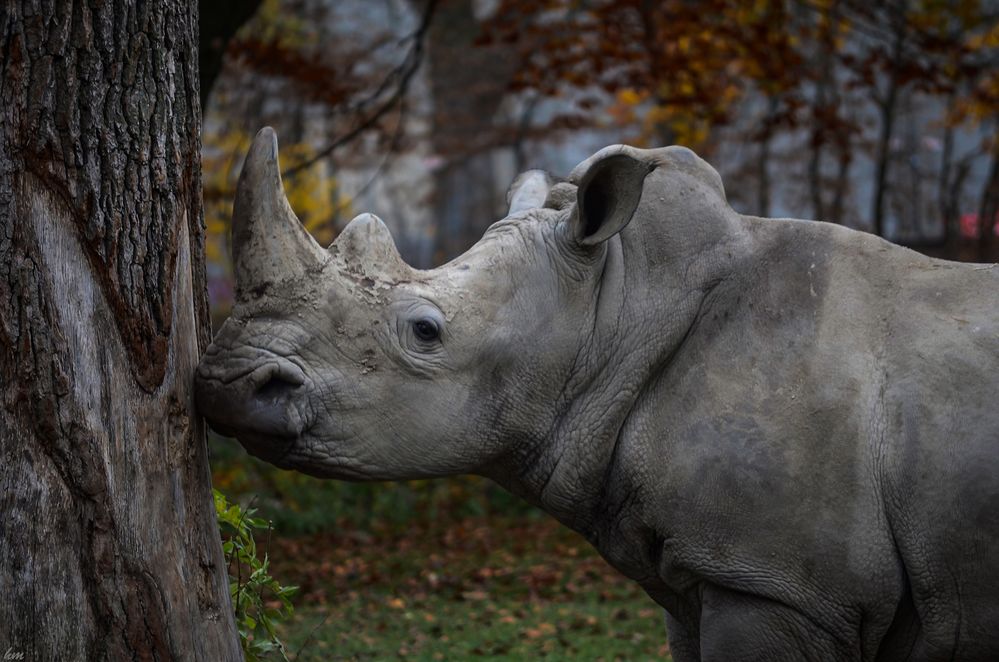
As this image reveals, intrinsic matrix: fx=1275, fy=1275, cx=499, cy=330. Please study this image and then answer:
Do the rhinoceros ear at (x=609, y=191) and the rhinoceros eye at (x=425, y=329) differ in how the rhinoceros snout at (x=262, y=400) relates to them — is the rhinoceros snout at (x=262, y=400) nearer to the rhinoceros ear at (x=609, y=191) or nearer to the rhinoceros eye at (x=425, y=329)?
the rhinoceros eye at (x=425, y=329)

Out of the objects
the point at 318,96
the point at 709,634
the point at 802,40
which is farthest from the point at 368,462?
the point at 802,40

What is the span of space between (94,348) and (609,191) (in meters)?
1.53

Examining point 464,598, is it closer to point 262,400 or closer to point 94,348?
point 262,400

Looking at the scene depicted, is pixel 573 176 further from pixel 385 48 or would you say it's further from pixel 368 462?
pixel 385 48

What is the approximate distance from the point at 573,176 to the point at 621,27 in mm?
8242

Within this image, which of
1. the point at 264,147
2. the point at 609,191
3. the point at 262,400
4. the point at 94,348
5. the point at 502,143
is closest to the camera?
the point at 94,348

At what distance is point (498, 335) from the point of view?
3.76 meters

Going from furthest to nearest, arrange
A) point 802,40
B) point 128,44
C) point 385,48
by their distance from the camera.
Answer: point 385,48 < point 802,40 < point 128,44

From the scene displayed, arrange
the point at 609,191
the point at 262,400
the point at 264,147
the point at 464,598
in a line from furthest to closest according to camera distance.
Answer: the point at 464,598
the point at 609,191
the point at 264,147
the point at 262,400

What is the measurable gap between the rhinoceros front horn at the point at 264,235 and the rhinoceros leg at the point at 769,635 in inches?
61.8

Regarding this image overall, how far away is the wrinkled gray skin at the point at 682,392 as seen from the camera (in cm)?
357

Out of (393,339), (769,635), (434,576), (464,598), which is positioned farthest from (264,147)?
(434,576)

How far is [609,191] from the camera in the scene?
12.5ft

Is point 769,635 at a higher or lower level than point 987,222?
lower
